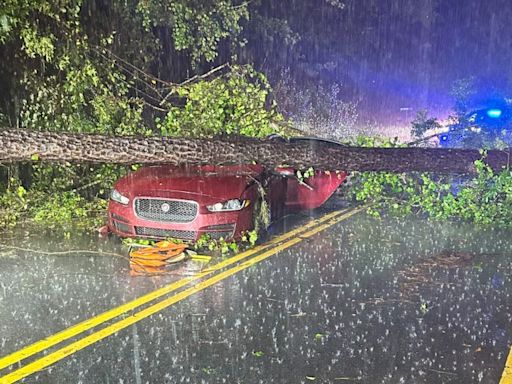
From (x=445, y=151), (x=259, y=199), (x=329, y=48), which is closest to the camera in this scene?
(x=259, y=199)

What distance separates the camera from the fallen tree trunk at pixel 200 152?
761cm

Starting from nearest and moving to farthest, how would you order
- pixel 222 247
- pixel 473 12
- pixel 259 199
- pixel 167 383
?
pixel 167 383 < pixel 222 247 < pixel 259 199 < pixel 473 12

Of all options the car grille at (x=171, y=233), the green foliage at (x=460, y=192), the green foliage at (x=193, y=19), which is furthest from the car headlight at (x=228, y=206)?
the green foliage at (x=193, y=19)

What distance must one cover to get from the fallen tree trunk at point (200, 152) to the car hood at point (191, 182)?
0.16m

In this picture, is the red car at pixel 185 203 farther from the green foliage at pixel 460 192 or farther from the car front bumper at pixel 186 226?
the green foliage at pixel 460 192

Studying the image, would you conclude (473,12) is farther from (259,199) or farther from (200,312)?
(200,312)

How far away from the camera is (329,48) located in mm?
24312

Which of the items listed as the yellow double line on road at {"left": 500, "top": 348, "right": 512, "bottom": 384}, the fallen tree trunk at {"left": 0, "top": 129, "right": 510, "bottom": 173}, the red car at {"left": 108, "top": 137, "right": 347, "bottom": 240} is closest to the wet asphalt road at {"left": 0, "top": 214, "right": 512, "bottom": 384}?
the yellow double line on road at {"left": 500, "top": 348, "right": 512, "bottom": 384}

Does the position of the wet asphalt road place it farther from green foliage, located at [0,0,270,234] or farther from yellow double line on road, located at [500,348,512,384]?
green foliage, located at [0,0,270,234]

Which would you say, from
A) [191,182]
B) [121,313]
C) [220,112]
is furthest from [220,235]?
[220,112]

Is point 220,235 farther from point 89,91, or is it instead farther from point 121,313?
point 89,91

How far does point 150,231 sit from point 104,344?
2800 mm

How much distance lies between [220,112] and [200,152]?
1264 millimetres

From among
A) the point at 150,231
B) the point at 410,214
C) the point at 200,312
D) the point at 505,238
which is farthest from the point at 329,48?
the point at 200,312
